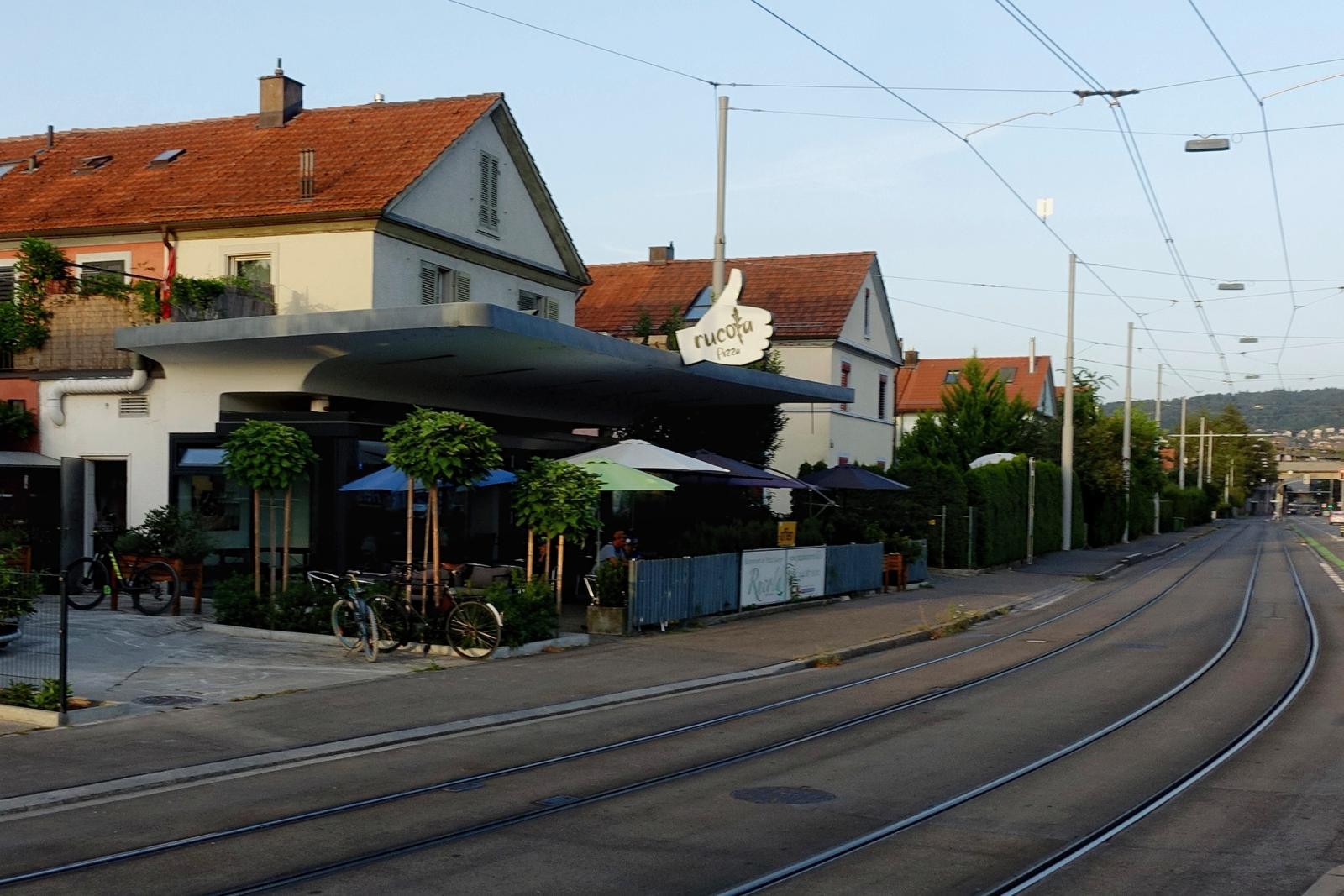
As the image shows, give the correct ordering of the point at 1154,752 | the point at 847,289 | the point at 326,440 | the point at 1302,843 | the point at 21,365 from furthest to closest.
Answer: the point at 847,289
the point at 21,365
the point at 326,440
the point at 1154,752
the point at 1302,843

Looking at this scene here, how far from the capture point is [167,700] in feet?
42.0

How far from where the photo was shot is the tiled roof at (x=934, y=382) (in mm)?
75688

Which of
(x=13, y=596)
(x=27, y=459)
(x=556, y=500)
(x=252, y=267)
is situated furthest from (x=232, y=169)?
(x=13, y=596)

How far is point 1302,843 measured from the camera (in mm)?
8117

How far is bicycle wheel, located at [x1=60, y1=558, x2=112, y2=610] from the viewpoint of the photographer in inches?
762

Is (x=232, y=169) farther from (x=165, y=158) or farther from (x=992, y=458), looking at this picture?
(x=992, y=458)

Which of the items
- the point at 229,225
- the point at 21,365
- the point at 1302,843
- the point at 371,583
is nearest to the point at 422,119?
the point at 229,225

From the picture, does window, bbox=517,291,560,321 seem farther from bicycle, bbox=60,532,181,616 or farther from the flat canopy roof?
bicycle, bbox=60,532,181,616

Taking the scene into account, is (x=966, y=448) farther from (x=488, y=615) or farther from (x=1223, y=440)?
(x=1223, y=440)

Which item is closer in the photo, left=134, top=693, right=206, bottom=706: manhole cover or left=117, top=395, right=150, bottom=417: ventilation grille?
left=134, top=693, right=206, bottom=706: manhole cover

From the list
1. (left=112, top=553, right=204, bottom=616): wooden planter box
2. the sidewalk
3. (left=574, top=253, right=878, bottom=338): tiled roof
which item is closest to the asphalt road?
the sidewalk

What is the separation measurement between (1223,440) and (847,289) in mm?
131443

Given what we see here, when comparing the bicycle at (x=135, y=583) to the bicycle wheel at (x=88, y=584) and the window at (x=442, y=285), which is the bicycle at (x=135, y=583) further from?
the window at (x=442, y=285)

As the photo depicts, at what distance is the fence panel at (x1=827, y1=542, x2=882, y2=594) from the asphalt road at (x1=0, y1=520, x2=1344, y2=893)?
10.6 m
